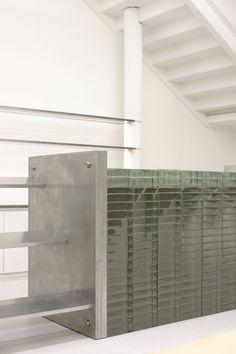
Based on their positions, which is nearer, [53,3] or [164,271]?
[164,271]

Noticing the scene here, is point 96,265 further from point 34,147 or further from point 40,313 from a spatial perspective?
point 34,147

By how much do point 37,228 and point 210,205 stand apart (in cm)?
55

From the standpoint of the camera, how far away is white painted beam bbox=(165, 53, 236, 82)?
387 centimetres

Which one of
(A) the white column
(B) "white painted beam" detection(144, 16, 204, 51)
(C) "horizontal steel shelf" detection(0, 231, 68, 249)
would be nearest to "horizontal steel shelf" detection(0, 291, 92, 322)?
(C) "horizontal steel shelf" detection(0, 231, 68, 249)

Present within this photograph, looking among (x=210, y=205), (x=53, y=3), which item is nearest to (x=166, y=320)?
(x=210, y=205)

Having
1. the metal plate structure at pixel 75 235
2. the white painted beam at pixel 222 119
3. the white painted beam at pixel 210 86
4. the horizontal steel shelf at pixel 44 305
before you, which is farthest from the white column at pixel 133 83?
the horizontal steel shelf at pixel 44 305

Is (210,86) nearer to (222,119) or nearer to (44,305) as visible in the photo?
(222,119)

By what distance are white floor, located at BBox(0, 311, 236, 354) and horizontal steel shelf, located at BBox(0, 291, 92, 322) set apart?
89 millimetres

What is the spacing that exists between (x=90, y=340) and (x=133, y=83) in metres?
2.97

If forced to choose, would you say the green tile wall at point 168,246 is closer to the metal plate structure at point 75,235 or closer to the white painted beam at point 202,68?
the metal plate structure at point 75,235

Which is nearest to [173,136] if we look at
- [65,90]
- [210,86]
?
[210,86]

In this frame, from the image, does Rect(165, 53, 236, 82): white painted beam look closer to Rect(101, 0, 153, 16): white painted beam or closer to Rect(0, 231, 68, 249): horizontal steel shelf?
Rect(101, 0, 153, 16): white painted beam

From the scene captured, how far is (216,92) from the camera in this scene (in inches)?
171

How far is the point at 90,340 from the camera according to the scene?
1.23m
